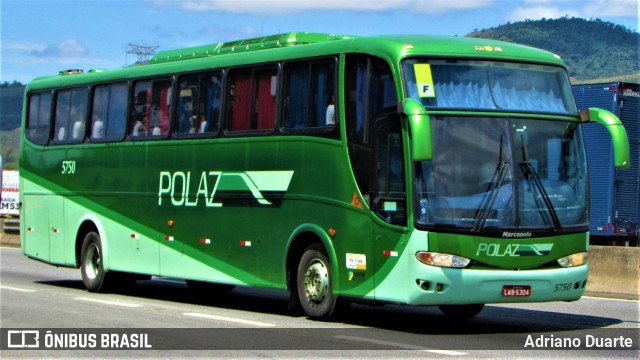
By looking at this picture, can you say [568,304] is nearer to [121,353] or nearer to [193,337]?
[193,337]

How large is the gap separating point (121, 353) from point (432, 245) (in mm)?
3759

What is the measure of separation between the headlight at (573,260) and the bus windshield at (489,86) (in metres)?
1.79

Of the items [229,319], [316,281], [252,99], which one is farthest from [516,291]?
[252,99]

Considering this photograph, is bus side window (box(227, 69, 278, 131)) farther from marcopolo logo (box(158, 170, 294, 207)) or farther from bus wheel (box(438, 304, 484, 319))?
bus wheel (box(438, 304, 484, 319))

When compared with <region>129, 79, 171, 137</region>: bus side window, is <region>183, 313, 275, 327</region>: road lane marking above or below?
below

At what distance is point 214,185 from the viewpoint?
1834 centimetres

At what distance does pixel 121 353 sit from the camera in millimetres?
12656

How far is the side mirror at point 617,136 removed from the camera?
47.4 ft

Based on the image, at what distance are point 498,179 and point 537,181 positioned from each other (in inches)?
21.2

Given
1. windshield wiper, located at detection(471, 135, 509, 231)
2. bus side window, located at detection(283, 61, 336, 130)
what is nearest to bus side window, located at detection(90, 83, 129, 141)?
bus side window, located at detection(283, 61, 336, 130)

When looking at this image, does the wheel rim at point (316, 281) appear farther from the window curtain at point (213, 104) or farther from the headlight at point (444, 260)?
the window curtain at point (213, 104)

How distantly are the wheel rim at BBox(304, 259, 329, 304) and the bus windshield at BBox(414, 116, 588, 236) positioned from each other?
2.25 m

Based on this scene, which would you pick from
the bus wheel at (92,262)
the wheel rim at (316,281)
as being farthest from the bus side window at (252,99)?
the bus wheel at (92,262)

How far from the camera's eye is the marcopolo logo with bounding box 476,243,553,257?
14.0 meters
